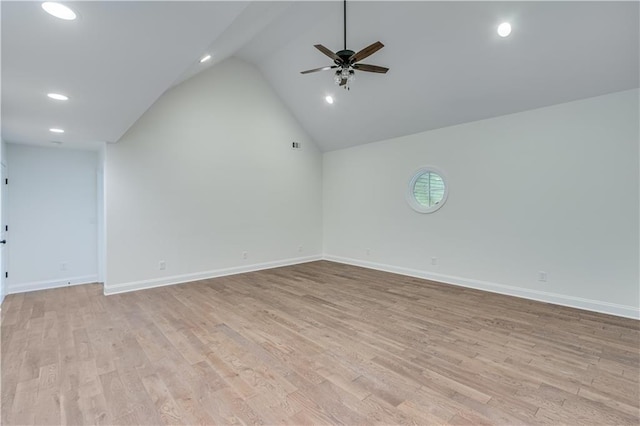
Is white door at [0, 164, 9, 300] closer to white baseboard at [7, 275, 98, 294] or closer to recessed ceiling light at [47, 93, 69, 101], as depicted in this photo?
white baseboard at [7, 275, 98, 294]

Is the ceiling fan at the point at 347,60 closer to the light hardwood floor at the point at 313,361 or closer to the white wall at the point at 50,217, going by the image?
the light hardwood floor at the point at 313,361

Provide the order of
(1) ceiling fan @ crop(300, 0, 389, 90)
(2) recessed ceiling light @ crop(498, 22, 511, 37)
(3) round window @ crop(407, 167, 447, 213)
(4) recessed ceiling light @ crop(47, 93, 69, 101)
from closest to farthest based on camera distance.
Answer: (4) recessed ceiling light @ crop(47, 93, 69, 101) < (1) ceiling fan @ crop(300, 0, 389, 90) < (2) recessed ceiling light @ crop(498, 22, 511, 37) < (3) round window @ crop(407, 167, 447, 213)

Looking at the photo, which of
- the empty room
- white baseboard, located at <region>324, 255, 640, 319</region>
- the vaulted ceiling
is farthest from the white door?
white baseboard, located at <region>324, 255, 640, 319</region>

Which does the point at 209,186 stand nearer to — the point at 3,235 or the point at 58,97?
the point at 3,235

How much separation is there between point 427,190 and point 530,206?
1701mm

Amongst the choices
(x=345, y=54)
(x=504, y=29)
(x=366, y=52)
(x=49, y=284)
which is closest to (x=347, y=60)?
(x=345, y=54)

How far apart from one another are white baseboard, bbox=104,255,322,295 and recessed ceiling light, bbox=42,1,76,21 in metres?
4.14

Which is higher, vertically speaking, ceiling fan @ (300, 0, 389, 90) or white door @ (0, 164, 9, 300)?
ceiling fan @ (300, 0, 389, 90)

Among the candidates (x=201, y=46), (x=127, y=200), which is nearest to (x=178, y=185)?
(x=127, y=200)

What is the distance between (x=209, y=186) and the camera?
18.4ft

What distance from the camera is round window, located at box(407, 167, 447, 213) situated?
214 inches

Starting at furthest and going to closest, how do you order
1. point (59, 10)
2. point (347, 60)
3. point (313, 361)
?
1. point (347, 60)
2. point (313, 361)
3. point (59, 10)

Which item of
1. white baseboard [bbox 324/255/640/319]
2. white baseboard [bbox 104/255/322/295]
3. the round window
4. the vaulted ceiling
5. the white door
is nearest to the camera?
the vaulted ceiling

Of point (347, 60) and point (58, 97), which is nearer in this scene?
point (58, 97)
